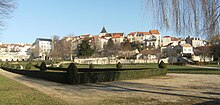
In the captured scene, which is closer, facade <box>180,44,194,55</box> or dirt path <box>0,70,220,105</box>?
dirt path <box>0,70,220,105</box>

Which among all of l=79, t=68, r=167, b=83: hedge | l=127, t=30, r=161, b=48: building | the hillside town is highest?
l=127, t=30, r=161, b=48: building

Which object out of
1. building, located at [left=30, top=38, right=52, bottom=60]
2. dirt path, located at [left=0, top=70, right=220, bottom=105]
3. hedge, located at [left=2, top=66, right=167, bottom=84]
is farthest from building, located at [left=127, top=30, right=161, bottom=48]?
dirt path, located at [left=0, top=70, right=220, bottom=105]

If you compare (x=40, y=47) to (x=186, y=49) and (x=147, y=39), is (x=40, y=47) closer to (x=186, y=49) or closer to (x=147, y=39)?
(x=147, y=39)

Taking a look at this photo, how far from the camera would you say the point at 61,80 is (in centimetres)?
1986

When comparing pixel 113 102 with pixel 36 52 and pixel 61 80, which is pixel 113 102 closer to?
pixel 61 80

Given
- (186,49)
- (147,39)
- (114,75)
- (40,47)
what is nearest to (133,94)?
(114,75)

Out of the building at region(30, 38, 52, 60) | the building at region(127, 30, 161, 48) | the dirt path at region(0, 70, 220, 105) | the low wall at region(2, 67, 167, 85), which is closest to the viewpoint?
the dirt path at region(0, 70, 220, 105)

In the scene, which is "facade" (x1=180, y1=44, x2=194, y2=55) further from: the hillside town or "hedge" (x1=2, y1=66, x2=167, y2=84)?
"hedge" (x1=2, y1=66, x2=167, y2=84)

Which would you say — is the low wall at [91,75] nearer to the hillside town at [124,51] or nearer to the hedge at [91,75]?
the hedge at [91,75]

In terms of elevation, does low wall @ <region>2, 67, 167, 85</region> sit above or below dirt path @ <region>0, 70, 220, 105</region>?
above

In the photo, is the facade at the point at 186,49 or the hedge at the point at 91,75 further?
the facade at the point at 186,49

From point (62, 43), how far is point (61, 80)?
8158cm

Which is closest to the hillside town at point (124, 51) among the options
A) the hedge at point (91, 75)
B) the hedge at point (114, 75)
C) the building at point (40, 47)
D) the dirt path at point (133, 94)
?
the building at point (40, 47)

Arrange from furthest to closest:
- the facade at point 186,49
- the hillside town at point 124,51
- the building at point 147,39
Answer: the building at point 147,39
the facade at point 186,49
the hillside town at point 124,51
